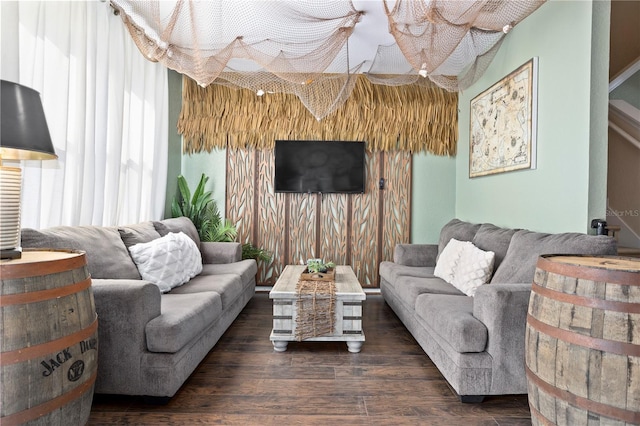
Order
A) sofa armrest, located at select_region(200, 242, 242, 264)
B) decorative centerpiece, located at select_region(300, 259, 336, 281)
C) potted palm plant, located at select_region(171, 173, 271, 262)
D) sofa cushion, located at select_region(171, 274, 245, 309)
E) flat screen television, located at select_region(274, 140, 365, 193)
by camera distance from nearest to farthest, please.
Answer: sofa cushion, located at select_region(171, 274, 245, 309)
decorative centerpiece, located at select_region(300, 259, 336, 281)
sofa armrest, located at select_region(200, 242, 242, 264)
potted palm plant, located at select_region(171, 173, 271, 262)
flat screen television, located at select_region(274, 140, 365, 193)

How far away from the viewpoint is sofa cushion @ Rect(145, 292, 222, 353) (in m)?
1.85

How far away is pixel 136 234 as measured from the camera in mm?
2775

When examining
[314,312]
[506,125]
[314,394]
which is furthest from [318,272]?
[506,125]

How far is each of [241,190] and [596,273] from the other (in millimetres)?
3787

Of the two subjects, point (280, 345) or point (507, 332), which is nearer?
point (507, 332)

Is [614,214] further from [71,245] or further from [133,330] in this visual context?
[71,245]

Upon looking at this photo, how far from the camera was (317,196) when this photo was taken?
175 inches

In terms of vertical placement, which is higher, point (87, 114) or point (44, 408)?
point (87, 114)

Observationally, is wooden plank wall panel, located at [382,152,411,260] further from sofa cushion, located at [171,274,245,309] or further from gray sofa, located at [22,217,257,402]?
gray sofa, located at [22,217,257,402]

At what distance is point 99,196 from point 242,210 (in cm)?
179

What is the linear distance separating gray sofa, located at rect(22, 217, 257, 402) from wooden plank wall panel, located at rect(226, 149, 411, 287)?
1.98m

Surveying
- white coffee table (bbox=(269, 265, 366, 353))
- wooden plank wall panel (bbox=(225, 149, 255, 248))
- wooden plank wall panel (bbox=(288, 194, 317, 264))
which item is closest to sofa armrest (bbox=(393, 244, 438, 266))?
wooden plank wall panel (bbox=(288, 194, 317, 264))

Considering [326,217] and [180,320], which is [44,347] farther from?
[326,217]

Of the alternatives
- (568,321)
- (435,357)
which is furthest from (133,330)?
(568,321)
